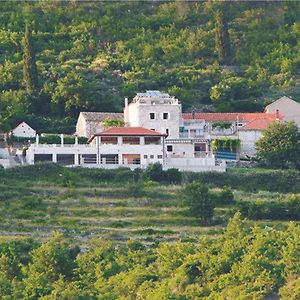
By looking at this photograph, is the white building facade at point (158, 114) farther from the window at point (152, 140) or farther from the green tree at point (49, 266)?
the green tree at point (49, 266)

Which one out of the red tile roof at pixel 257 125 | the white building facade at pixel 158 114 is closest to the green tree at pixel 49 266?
the white building facade at pixel 158 114

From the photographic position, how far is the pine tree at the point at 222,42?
115m

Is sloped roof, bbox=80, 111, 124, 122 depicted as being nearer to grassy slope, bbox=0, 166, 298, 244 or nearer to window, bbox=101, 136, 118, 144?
window, bbox=101, 136, 118, 144

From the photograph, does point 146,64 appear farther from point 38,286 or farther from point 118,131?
point 38,286

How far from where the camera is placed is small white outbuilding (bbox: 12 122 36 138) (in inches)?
3738

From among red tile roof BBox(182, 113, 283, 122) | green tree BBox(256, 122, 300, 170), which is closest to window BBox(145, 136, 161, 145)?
green tree BBox(256, 122, 300, 170)

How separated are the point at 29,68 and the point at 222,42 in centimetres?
1741

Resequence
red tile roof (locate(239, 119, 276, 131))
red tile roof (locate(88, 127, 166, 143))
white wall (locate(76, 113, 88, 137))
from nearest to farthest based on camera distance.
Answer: red tile roof (locate(88, 127, 166, 143)) → red tile roof (locate(239, 119, 276, 131)) → white wall (locate(76, 113, 88, 137))

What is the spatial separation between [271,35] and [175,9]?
8.76 metres

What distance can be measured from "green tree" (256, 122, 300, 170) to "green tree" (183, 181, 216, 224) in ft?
26.2

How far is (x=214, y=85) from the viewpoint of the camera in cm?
10994

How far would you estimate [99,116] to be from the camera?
3802 inches

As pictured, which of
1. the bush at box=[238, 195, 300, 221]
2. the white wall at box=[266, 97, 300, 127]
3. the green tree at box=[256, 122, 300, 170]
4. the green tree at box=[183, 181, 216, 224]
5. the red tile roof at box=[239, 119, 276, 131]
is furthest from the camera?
the white wall at box=[266, 97, 300, 127]

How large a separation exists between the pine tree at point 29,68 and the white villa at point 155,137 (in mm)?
7868
